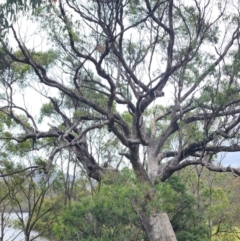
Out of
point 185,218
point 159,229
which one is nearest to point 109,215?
point 159,229

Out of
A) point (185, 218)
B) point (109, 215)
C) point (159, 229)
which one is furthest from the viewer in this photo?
point (185, 218)

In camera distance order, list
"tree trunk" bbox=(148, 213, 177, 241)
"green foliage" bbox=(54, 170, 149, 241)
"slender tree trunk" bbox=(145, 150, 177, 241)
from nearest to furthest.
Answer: "green foliage" bbox=(54, 170, 149, 241), "slender tree trunk" bbox=(145, 150, 177, 241), "tree trunk" bbox=(148, 213, 177, 241)

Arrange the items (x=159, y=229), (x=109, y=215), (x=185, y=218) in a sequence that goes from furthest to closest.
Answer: (x=185, y=218) < (x=159, y=229) < (x=109, y=215)

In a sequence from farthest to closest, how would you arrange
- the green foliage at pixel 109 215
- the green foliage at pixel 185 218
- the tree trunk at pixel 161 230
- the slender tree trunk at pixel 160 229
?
the green foliage at pixel 185 218 → the tree trunk at pixel 161 230 → the slender tree trunk at pixel 160 229 → the green foliage at pixel 109 215

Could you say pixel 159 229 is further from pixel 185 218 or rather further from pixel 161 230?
pixel 185 218

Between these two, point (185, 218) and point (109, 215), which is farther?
Answer: point (185, 218)

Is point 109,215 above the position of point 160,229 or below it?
above

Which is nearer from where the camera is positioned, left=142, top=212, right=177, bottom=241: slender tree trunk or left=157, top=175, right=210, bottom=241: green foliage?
left=142, top=212, right=177, bottom=241: slender tree trunk

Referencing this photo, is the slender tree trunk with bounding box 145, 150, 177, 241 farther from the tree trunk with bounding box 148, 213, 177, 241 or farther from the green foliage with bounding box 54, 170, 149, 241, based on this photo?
the green foliage with bounding box 54, 170, 149, 241

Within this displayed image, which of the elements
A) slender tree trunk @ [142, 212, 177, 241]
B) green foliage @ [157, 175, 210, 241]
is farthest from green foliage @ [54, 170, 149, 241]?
green foliage @ [157, 175, 210, 241]

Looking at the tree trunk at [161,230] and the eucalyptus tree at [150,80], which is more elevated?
the eucalyptus tree at [150,80]

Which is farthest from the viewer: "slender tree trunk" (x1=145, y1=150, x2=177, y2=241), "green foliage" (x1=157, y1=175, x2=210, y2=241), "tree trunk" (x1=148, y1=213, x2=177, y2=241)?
"green foliage" (x1=157, y1=175, x2=210, y2=241)

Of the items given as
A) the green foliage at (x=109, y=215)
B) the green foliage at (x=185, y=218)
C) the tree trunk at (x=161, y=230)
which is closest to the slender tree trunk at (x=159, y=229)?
the tree trunk at (x=161, y=230)

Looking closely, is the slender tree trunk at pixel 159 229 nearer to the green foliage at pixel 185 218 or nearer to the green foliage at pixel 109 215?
the green foliage at pixel 109 215
